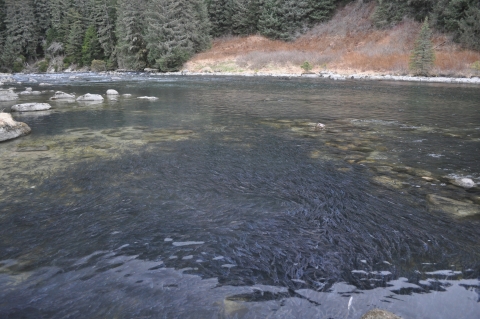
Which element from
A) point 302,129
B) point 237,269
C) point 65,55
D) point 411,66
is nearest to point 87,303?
point 237,269

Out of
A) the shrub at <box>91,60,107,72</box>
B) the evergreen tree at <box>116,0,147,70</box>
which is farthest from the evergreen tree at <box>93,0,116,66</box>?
the evergreen tree at <box>116,0,147,70</box>

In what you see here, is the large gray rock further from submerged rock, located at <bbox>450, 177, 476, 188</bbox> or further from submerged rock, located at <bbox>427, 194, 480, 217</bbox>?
submerged rock, located at <bbox>450, 177, 476, 188</bbox>

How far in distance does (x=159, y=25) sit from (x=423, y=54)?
90.3 feet

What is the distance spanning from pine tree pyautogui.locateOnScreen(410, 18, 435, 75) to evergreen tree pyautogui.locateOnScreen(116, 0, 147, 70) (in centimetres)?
3008

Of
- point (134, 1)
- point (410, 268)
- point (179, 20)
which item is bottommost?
point (410, 268)

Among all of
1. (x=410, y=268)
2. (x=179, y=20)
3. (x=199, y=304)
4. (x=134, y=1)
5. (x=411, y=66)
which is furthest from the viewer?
(x=134, y=1)

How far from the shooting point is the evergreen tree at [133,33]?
41438 millimetres

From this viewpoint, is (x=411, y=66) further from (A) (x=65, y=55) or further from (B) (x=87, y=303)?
(A) (x=65, y=55)

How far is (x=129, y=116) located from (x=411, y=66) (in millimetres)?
23039

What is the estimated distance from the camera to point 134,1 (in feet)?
137

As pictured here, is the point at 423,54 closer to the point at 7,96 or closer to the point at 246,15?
the point at 7,96

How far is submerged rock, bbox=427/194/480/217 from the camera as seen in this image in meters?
4.42

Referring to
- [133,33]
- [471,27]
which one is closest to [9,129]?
[471,27]

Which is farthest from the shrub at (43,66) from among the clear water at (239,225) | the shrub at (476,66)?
the shrub at (476,66)
